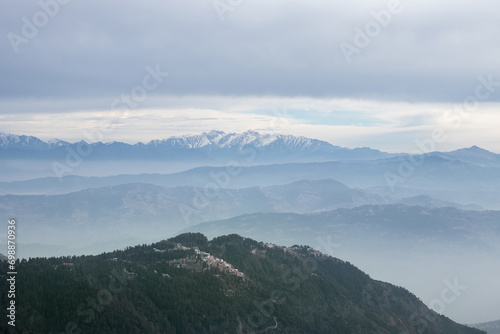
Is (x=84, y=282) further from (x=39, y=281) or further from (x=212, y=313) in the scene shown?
(x=212, y=313)

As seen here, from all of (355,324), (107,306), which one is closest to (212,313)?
(107,306)
